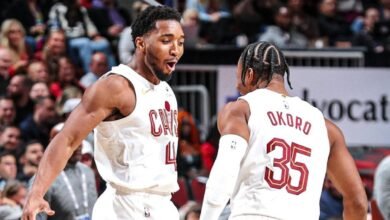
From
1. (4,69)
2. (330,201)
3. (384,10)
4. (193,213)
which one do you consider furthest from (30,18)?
(193,213)

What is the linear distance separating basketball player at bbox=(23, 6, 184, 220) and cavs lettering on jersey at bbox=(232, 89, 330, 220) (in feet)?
2.20

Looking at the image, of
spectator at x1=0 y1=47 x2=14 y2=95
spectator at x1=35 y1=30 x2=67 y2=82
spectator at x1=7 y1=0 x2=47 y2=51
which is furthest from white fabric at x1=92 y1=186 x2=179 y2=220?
spectator at x1=7 y1=0 x2=47 y2=51

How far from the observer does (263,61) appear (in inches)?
245

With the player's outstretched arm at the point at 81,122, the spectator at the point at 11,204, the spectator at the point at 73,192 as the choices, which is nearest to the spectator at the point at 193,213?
the spectator at the point at 73,192

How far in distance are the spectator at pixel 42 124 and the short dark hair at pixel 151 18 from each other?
17.8 feet

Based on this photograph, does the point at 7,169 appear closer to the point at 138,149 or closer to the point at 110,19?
the point at 110,19

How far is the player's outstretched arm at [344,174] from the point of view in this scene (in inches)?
247

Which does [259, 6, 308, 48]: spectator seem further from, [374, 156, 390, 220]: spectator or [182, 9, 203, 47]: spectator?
[374, 156, 390, 220]: spectator

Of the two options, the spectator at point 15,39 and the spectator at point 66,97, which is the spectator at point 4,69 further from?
the spectator at point 66,97

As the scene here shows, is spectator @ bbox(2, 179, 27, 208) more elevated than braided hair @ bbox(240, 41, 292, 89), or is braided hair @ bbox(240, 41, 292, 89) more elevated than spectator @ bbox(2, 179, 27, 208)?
braided hair @ bbox(240, 41, 292, 89)

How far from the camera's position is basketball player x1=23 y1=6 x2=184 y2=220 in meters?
6.38

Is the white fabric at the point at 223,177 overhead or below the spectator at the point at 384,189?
overhead

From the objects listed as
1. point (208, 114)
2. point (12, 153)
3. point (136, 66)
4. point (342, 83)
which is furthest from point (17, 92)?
point (136, 66)

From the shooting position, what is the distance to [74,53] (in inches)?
543
